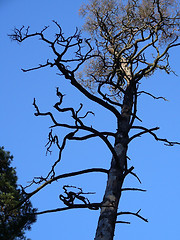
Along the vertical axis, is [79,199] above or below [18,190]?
below

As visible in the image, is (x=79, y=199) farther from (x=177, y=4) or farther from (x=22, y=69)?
(x=177, y=4)

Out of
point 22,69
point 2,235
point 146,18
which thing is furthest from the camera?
point 2,235

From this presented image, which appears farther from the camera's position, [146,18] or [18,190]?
[18,190]

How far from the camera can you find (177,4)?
8.21 m

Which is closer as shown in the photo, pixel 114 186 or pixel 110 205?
pixel 110 205

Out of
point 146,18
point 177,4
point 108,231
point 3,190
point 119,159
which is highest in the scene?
point 177,4

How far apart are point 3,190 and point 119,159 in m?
6.83

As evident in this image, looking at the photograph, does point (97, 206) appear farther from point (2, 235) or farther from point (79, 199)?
point (2, 235)

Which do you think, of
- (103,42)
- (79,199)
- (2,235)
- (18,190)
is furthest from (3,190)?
(79,199)

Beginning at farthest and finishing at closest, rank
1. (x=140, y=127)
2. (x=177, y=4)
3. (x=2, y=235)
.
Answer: (x=2, y=235), (x=177, y=4), (x=140, y=127)

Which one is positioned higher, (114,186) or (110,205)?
(114,186)

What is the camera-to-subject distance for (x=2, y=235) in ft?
31.7

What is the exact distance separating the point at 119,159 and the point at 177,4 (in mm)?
5230

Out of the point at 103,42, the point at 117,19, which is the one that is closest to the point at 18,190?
the point at 103,42
